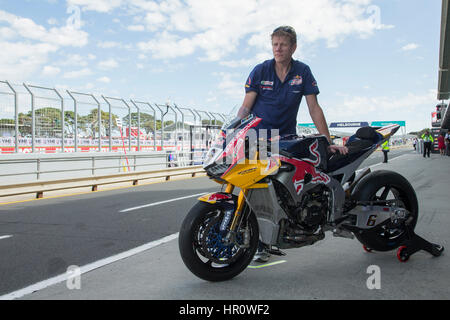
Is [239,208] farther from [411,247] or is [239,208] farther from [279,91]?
[411,247]

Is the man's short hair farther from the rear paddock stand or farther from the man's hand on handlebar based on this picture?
the rear paddock stand

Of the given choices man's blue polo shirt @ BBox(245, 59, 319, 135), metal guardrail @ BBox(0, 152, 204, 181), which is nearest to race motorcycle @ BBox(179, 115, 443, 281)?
man's blue polo shirt @ BBox(245, 59, 319, 135)

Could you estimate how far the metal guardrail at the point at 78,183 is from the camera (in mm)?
10109

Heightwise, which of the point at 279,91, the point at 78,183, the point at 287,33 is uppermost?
the point at 287,33

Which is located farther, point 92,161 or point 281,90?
point 92,161

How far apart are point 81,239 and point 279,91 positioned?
125 inches

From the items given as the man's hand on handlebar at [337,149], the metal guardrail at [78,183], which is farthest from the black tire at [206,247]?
the metal guardrail at [78,183]

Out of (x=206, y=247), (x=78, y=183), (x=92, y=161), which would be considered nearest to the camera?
(x=206, y=247)

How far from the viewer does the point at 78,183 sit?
39.1ft

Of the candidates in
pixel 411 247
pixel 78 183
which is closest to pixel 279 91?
pixel 411 247

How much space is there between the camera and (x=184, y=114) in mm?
22016

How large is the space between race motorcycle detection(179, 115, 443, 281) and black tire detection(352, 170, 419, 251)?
87 millimetres
